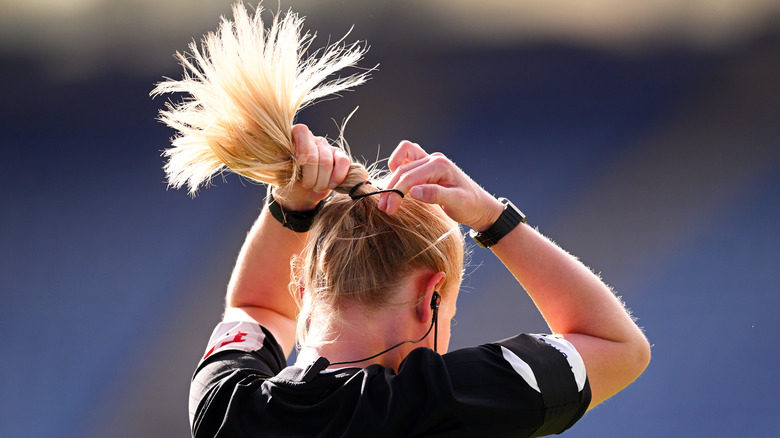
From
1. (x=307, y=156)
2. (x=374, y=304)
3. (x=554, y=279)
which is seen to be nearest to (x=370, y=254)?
(x=374, y=304)

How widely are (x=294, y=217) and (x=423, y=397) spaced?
0.40 meters

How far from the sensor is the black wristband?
43.4 inches

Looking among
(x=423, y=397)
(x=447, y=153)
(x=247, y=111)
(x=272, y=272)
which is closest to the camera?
(x=423, y=397)

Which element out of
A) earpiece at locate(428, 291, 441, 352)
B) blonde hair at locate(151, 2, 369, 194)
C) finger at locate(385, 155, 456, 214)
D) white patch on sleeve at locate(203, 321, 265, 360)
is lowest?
white patch on sleeve at locate(203, 321, 265, 360)

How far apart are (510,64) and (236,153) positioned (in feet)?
8.53

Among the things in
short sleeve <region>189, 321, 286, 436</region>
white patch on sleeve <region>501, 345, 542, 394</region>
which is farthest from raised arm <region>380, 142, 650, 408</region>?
short sleeve <region>189, 321, 286, 436</region>

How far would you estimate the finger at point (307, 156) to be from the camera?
3.31 feet

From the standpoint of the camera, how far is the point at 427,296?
3.14 feet

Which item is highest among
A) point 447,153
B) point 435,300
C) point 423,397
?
point 447,153

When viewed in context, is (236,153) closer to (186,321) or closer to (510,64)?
(186,321)

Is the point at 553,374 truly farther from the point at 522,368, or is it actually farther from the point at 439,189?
the point at 439,189

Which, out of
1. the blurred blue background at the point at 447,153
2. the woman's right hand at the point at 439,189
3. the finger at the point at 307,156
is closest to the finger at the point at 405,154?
the woman's right hand at the point at 439,189

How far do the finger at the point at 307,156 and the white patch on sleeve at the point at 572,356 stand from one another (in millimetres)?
399

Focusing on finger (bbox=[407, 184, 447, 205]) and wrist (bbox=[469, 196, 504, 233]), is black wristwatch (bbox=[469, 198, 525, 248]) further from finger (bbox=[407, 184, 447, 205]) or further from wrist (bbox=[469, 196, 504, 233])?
finger (bbox=[407, 184, 447, 205])
